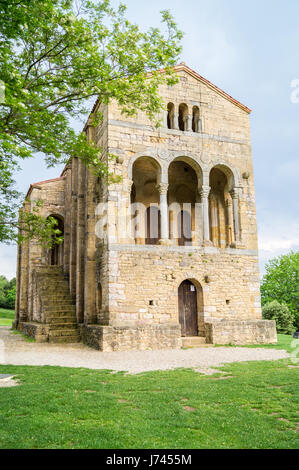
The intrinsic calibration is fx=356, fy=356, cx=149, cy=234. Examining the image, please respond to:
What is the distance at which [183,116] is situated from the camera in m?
16.9

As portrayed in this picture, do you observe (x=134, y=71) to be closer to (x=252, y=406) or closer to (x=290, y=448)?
(x=252, y=406)

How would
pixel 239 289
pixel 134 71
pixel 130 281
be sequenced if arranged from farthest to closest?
pixel 239 289, pixel 130 281, pixel 134 71

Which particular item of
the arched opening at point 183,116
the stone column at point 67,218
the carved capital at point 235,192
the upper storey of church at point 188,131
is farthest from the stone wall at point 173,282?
the stone column at point 67,218

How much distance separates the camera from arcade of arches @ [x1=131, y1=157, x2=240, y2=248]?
1822 centimetres

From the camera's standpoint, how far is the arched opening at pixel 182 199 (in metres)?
19.3

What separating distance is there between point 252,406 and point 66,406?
9.62ft

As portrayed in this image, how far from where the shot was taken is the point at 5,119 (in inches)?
324

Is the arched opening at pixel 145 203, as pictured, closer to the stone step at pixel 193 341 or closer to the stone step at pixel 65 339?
the stone step at pixel 65 339

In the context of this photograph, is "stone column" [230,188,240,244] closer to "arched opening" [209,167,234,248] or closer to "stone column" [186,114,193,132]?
"arched opening" [209,167,234,248]

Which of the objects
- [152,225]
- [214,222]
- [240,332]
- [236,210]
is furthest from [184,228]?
[240,332]

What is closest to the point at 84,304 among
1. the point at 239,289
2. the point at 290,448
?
the point at 239,289

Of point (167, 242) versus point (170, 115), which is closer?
point (167, 242)

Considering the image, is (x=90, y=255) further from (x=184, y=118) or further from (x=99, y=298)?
(x=184, y=118)

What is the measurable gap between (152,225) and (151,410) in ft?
48.5
